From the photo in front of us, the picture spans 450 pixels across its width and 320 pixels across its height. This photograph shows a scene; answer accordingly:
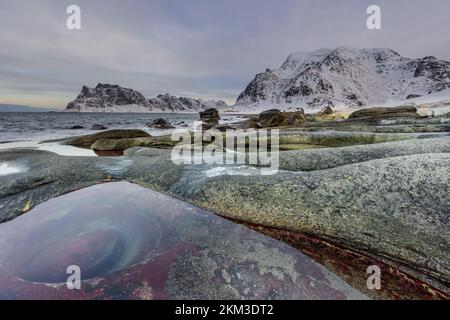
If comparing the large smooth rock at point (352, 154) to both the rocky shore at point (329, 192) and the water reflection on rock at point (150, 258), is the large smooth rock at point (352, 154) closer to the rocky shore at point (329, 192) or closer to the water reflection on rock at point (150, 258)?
the rocky shore at point (329, 192)

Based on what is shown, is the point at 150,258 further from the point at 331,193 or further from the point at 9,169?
the point at 9,169

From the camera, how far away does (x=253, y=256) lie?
4789 mm

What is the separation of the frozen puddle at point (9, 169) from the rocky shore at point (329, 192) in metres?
0.31

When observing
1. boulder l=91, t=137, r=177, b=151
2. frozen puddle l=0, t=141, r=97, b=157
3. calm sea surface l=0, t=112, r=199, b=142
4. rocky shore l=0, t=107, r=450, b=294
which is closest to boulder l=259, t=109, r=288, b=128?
calm sea surface l=0, t=112, r=199, b=142

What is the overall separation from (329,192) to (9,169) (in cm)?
1296

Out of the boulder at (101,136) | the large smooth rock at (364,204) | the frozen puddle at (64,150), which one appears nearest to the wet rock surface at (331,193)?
the large smooth rock at (364,204)

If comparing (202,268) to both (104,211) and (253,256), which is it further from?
(104,211)

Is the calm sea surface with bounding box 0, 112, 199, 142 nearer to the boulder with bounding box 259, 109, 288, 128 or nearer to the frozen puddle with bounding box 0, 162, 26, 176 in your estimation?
the boulder with bounding box 259, 109, 288, 128

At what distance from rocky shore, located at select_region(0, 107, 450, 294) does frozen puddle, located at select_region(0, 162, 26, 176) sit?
31 centimetres

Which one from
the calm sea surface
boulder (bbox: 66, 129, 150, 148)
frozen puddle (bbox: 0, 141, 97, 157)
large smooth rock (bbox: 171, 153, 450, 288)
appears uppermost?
the calm sea surface

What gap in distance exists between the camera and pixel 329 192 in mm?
6352

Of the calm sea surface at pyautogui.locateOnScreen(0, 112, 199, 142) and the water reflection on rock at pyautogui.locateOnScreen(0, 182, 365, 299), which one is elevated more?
the calm sea surface at pyautogui.locateOnScreen(0, 112, 199, 142)

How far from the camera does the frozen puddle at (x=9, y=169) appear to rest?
34.1 ft

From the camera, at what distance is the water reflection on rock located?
3961 millimetres
